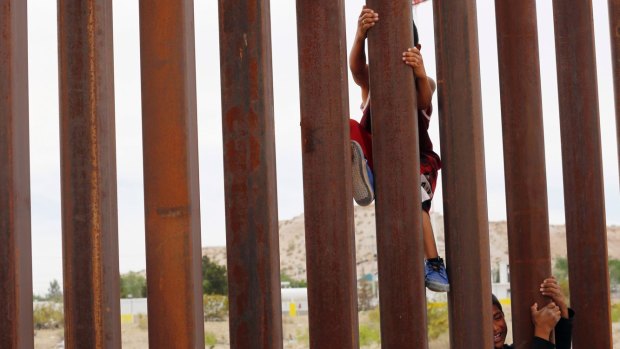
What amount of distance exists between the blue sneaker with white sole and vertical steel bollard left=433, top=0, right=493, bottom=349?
6 cm

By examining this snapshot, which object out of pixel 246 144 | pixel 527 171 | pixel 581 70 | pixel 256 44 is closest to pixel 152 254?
pixel 246 144

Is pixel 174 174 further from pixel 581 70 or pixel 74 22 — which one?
pixel 581 70

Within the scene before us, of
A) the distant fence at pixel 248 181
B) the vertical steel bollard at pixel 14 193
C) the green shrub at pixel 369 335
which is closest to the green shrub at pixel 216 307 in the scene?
the green shrub at pixel 369 335

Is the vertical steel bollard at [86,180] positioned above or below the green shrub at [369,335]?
above

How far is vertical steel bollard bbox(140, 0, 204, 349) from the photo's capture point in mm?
5797

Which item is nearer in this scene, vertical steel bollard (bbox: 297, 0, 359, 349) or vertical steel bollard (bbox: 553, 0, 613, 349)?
vertical steel bollard (bbox: 297, 0, 359, 349)

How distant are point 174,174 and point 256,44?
831mm

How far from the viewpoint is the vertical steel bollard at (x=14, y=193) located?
20.7ft

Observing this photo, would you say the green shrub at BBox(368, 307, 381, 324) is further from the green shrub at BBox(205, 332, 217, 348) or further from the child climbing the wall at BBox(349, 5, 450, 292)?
the child climbing the wall at BBox(349, 5, 450, 292)

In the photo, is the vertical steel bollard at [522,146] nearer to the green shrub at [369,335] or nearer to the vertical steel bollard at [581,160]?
the vertical steel bollard at [581,160]

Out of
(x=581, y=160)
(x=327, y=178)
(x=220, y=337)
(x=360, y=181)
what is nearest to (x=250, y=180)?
(x=327, y=178)

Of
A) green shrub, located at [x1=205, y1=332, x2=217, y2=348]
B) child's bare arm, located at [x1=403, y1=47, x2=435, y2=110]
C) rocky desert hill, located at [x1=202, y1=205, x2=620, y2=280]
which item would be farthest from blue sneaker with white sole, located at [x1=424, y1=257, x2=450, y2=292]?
rocky desert hill, located at [x1=202, y1=205, x2=620, y2=280]

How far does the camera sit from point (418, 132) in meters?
6.15

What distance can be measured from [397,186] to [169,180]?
1228 millimetres
